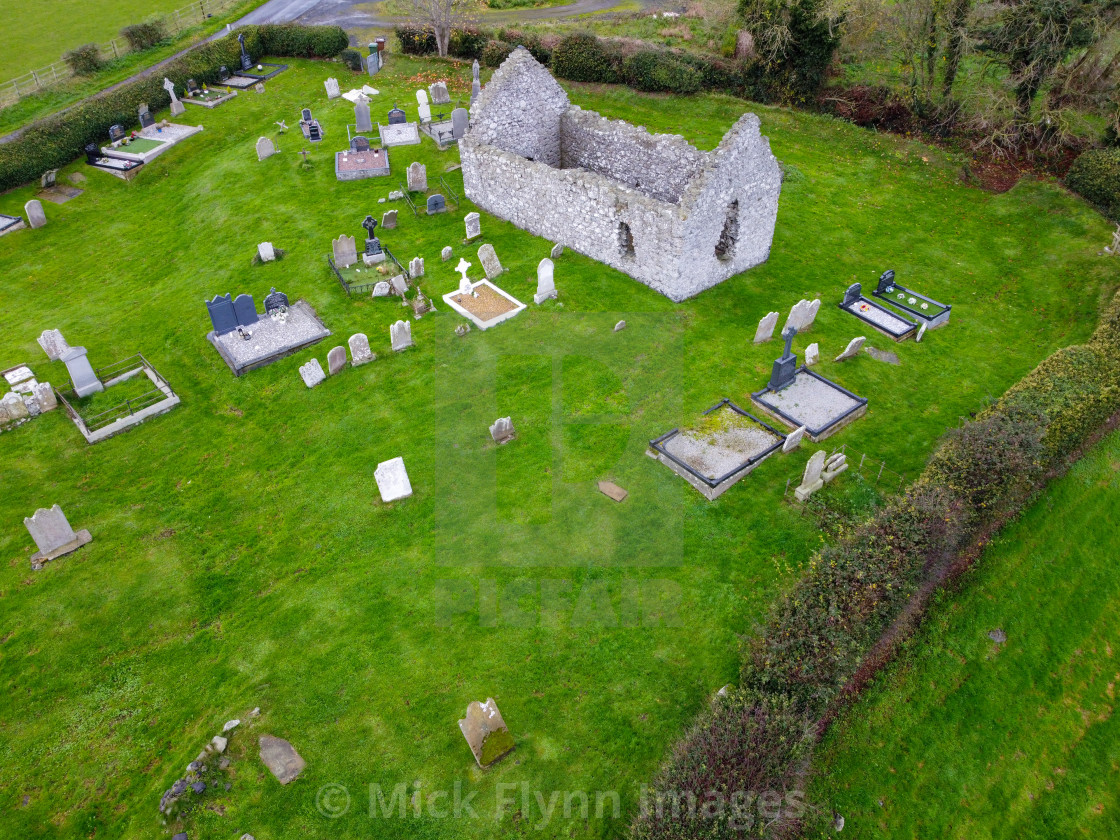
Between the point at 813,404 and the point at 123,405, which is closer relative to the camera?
the point at 813,404

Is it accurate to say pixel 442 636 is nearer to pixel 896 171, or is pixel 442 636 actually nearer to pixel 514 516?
pixel 514 516

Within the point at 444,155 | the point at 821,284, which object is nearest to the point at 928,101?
the point at 821,284

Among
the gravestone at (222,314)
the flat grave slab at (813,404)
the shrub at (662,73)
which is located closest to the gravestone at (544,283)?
the flat grave slab at (813,404)

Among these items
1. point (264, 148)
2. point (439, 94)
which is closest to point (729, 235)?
→ point (439, 94)

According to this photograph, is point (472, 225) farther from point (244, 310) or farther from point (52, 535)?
point (52, 535)

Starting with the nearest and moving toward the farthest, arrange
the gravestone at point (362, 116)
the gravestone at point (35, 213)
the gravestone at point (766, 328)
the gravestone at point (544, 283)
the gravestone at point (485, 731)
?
the gravestone at point (485, 731)
the gravestone at point (766, 328)
the gravestone at point (544, 283)
the gravestone at point (35, 213)
the gravestone at point (362, 116)

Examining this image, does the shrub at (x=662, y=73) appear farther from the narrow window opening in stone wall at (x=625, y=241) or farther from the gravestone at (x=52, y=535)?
the gravestone at (x=52, y=535)
